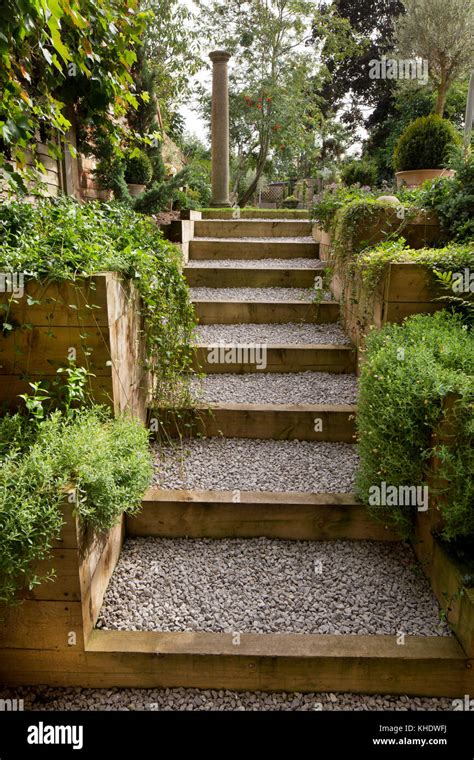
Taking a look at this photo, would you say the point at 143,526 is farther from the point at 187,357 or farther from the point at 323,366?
the point at 323,366

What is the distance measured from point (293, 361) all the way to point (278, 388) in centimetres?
30

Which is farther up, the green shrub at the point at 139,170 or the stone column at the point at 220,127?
the stone column at the point at 220,127

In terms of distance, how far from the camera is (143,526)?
2260 millimetres

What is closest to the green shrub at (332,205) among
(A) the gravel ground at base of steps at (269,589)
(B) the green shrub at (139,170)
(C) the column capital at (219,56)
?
(B) the green shrub at (139,170)

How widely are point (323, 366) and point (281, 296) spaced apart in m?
1.08

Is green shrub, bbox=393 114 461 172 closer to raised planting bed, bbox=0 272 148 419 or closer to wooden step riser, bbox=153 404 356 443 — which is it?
wooden step riser, bbox=153 404 356 443

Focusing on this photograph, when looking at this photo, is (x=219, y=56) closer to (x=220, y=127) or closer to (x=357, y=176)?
(x=220, y=127)

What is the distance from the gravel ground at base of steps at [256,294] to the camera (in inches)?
160

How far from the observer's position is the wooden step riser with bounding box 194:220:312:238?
5.60 m

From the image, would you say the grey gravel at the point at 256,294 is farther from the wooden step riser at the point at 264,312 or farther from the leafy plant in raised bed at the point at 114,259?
the leafy plant in raised bed at the point at 114,259

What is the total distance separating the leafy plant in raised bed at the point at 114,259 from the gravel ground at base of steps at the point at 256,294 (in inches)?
43.9

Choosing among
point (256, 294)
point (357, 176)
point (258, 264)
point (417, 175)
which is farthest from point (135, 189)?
point (357, 176)

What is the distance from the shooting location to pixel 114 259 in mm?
2139
